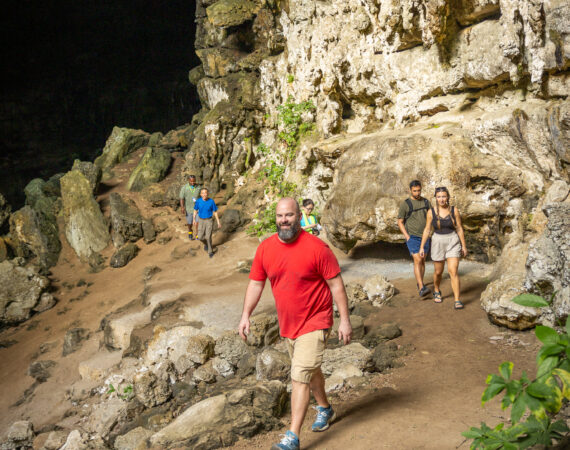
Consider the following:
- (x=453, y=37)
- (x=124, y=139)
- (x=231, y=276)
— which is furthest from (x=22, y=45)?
(x=453, y=37)

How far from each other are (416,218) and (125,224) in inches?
472

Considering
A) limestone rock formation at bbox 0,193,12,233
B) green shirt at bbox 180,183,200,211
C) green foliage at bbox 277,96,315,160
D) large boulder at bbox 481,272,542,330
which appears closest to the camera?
large boulder at bbox 481,272,542,330

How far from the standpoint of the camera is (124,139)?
21.9m

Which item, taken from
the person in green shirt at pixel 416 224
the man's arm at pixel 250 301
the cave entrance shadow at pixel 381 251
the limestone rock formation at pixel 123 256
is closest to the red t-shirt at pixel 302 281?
the man's arm at pixel 250 301

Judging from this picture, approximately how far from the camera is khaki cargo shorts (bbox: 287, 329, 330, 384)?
135 inches

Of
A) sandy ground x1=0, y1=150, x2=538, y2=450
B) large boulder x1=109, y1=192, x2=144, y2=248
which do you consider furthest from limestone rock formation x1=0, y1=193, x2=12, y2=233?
large boulder x1=109, y1=192, x2=144, y2=248

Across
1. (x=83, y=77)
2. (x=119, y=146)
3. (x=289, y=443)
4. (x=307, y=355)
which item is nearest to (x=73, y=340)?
(x=289, y=443)

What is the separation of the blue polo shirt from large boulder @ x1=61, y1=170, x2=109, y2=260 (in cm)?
651

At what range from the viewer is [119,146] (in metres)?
21.7

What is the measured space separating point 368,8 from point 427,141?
4084 millimetres

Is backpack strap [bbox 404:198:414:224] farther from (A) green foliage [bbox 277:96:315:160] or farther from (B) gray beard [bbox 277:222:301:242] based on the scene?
(A) green foliage [bbox 277:96:315:160]

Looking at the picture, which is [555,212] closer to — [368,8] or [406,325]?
[406,325]

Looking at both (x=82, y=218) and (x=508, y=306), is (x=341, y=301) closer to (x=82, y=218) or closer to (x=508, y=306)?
(x=508, y=306)

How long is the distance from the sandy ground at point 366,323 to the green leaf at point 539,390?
1.69m
